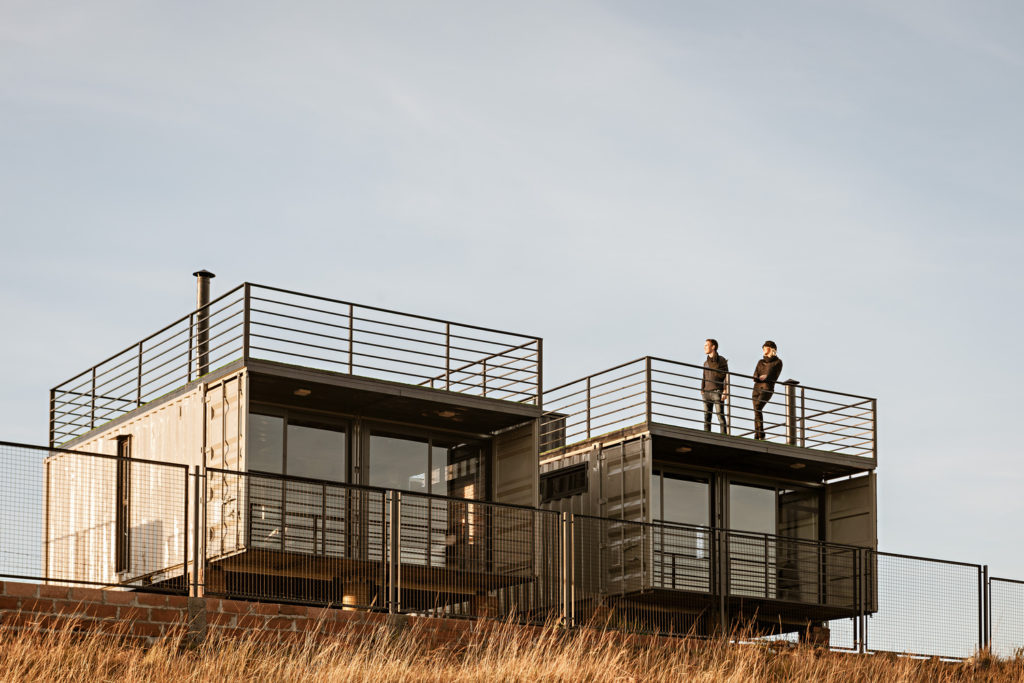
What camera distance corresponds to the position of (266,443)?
23.6m

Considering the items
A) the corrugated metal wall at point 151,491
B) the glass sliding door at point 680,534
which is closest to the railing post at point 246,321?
the corrugated metal wall at point 151,491

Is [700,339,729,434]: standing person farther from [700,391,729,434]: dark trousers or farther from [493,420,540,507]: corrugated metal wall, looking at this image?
[493,420,540,507]: corrugated metal wall

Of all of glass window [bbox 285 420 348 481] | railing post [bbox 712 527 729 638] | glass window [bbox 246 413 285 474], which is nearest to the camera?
glass window [bbox 246 413 285 474]

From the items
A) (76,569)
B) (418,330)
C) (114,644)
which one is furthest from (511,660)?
(418,330)

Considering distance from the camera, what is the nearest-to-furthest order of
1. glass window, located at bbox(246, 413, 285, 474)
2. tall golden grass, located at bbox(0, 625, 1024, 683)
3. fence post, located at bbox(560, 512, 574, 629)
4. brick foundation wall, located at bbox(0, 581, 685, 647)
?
tall golden grass, located at bbox(0, 625, 1024, 683), brick foundation wall, located at bbox(0, 581, 685, 647), fence post, located at bbox(560, 512, 574, 629), glass window, located at bbox(246, 413, 285, 474)

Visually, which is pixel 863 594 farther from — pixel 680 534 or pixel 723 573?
pixel 680 534

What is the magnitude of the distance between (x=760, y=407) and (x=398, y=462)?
23.4 ft

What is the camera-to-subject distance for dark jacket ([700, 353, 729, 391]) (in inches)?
1110

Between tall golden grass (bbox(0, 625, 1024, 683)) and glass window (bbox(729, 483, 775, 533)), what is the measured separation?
7.04 meters

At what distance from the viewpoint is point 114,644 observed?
15938 millimetres

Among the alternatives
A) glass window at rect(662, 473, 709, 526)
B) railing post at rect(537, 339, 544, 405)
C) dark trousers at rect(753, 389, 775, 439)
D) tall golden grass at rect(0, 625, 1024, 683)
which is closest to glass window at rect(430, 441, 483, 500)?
railing post at rect(537, 339, 544, 405)

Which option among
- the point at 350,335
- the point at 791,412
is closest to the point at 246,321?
the point at 350,335

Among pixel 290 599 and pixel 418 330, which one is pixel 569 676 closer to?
pixel 290 599

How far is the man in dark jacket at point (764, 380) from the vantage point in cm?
2830
